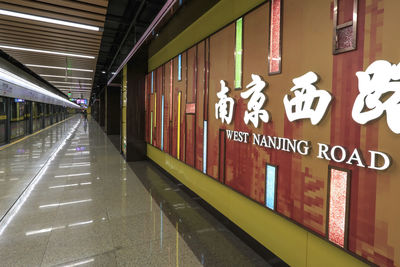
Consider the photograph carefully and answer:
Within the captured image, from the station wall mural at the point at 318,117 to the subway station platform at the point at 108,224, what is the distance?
2.40 feet

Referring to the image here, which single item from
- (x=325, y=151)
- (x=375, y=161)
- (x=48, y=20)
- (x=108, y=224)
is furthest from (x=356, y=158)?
(x=48, y=20)

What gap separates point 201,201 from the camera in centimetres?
369

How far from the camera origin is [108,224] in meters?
2.95

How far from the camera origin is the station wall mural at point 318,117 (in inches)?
53.7

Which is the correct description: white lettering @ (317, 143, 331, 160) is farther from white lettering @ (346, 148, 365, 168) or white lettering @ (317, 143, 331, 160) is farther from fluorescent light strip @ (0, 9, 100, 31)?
fluorescent light strip @ (0, 9, 100, 31)

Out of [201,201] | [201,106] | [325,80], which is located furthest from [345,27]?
[201,201]

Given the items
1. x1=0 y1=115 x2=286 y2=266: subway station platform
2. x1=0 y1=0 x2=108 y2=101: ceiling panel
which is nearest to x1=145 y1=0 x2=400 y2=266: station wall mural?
x1=0 y1=115 x2=286 y2=266: subway station platform

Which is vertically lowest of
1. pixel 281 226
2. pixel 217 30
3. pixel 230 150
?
pixel 281 226

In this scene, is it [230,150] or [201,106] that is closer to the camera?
[230,150]

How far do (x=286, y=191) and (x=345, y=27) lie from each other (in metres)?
1.35

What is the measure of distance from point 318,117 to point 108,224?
2.76 metres

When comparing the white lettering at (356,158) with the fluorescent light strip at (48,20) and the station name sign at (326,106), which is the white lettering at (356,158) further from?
the fluorescent light strip at (48,20)

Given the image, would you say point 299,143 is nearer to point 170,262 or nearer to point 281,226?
point 281,226

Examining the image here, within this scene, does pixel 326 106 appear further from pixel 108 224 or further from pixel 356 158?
pixel 108 224
